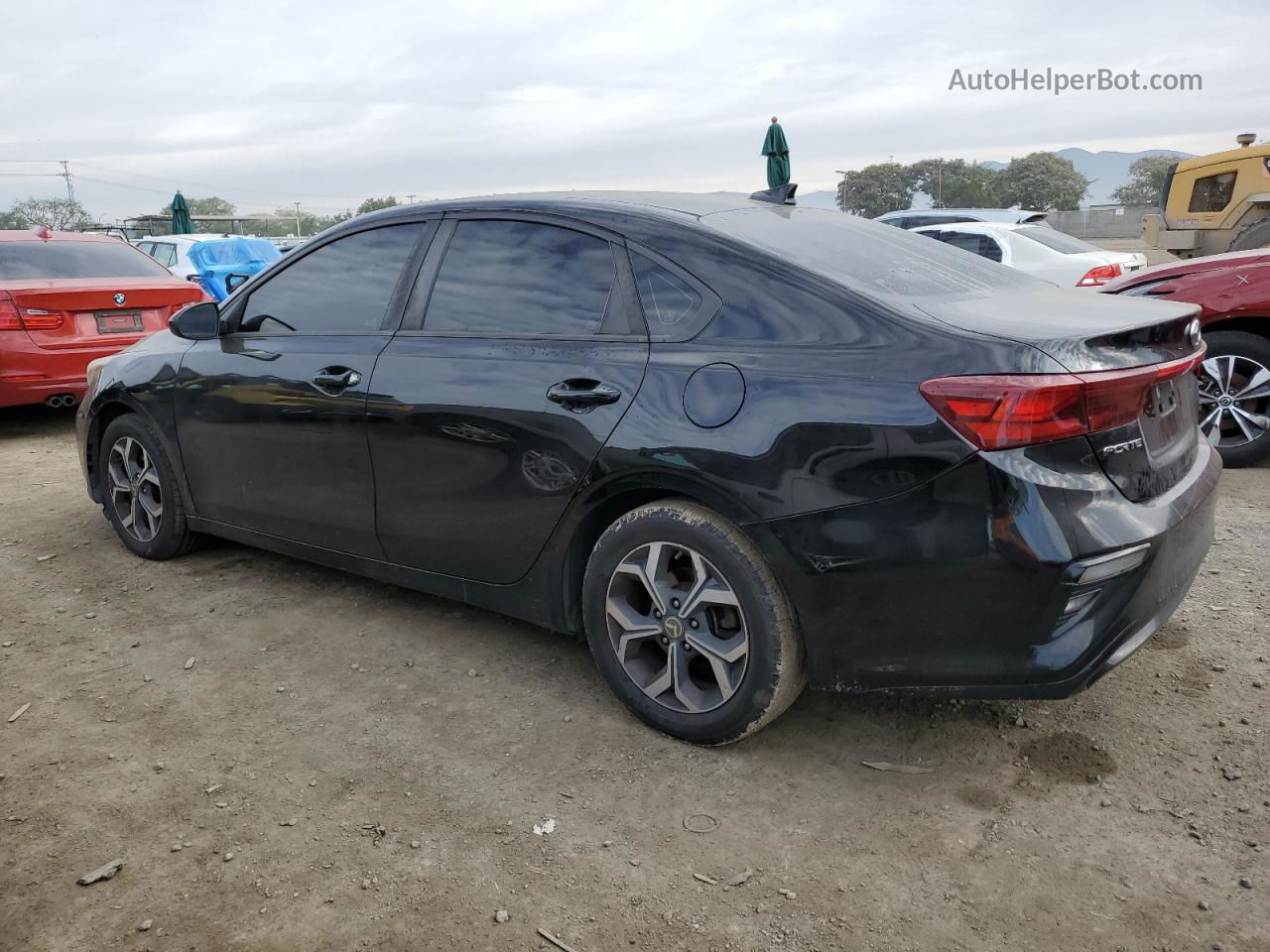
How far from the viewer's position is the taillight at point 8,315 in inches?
286

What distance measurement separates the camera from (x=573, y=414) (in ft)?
9.93

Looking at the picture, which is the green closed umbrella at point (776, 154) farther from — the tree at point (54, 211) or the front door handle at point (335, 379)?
the tree at point (54, 211)

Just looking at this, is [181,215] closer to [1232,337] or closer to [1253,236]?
[1253,236]

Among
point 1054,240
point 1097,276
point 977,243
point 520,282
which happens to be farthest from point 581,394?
point 1054,240

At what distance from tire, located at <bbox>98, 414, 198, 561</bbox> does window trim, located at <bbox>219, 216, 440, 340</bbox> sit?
744mm

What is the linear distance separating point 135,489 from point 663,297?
2.97 m

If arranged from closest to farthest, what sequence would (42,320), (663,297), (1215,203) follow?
(663,297) < (42,320) < (1215,203)

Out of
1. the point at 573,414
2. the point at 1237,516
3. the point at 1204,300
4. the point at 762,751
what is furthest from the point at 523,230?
the point at 1204,300

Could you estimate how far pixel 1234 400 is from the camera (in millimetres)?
5660

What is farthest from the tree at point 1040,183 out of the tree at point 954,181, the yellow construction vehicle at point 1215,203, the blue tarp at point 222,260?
the blue tarp at point 222,260

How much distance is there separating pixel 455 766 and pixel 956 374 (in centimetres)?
174

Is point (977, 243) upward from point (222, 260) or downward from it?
downward

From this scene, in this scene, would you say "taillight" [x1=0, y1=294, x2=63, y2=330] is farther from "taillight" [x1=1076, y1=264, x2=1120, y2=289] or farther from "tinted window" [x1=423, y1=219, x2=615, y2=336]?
"taillight" [x1=1076, y1=264, x2=1120, y2=289]

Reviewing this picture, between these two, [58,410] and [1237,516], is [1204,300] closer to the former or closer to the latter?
[1237,516]
